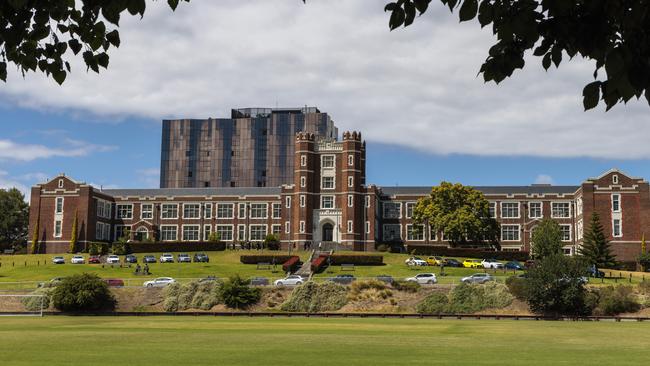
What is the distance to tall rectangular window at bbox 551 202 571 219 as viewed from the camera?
119 meters

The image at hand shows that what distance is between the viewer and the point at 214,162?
18875cm

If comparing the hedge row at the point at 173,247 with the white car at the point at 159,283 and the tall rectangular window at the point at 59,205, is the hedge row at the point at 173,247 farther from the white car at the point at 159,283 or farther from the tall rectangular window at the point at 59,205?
the white car at the point at 159,283

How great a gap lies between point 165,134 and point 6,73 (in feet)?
607

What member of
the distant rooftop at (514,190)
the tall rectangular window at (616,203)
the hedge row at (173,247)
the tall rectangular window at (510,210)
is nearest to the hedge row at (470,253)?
the tall rectangular window at (616,203)

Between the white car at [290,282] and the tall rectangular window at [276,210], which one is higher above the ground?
the tall rectangular window at [276,210]

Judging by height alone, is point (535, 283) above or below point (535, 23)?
below

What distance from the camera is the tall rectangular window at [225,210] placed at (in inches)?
4973

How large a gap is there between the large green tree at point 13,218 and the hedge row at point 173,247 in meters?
37.2

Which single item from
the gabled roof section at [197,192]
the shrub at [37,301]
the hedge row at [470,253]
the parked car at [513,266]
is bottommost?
the shrub at [37,301]

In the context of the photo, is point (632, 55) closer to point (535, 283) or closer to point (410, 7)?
point (410, 7)

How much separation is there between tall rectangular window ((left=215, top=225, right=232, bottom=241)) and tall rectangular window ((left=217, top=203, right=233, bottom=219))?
5.54 feet

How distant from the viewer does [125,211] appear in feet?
Result: 418

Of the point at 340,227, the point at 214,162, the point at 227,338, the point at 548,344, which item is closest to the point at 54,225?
the point at 340,227

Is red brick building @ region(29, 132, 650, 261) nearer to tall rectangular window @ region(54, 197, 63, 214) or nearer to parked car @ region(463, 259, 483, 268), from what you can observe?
tall rectangular window @ region(54, 197, 63, 214)
